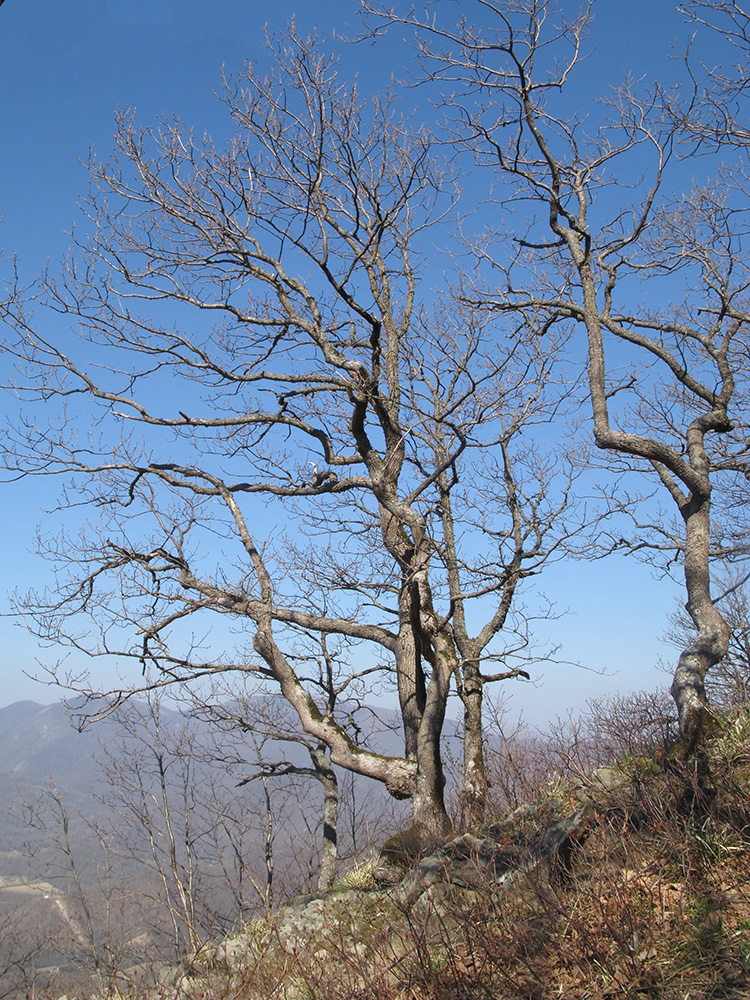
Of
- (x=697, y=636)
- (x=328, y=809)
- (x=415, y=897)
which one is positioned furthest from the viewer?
(x=328, y=809)

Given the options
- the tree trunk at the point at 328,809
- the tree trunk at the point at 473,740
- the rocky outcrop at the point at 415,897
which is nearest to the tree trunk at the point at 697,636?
the rocky outcrop at the point at 415,897

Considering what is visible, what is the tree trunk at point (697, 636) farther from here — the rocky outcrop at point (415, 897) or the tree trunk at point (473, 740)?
the tree trunk at point (473, 740)

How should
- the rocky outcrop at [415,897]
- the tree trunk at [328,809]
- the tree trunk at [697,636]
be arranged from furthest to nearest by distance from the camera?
the tree trunk at [328,809]
the tree trunk at [697,636]
the rocky outcrop at [415,897]

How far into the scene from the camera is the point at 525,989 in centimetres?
Result: 324

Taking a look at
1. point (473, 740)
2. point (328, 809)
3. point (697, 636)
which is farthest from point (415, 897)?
point (328, 809)

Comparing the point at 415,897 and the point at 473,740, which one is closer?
the point at 415,897

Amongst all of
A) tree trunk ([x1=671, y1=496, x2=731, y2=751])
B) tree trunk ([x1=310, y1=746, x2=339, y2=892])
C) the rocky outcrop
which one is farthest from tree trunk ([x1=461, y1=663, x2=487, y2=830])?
tree trunk ([x1=671, y1=496, x2=731, y2=751])

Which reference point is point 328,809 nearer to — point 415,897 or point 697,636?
point 415,897

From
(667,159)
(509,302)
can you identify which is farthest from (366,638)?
(667,159)

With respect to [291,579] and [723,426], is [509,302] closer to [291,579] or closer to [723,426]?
[723,426]

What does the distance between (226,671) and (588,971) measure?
5331mm

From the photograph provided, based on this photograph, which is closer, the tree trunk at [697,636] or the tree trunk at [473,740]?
the tree trunk at [697,636]

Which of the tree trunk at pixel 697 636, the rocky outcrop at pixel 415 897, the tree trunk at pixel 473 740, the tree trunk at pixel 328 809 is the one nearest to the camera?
the rocky outcrop at pixel 415 897

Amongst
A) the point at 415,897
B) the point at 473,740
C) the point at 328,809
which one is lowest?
the point at 328,809
